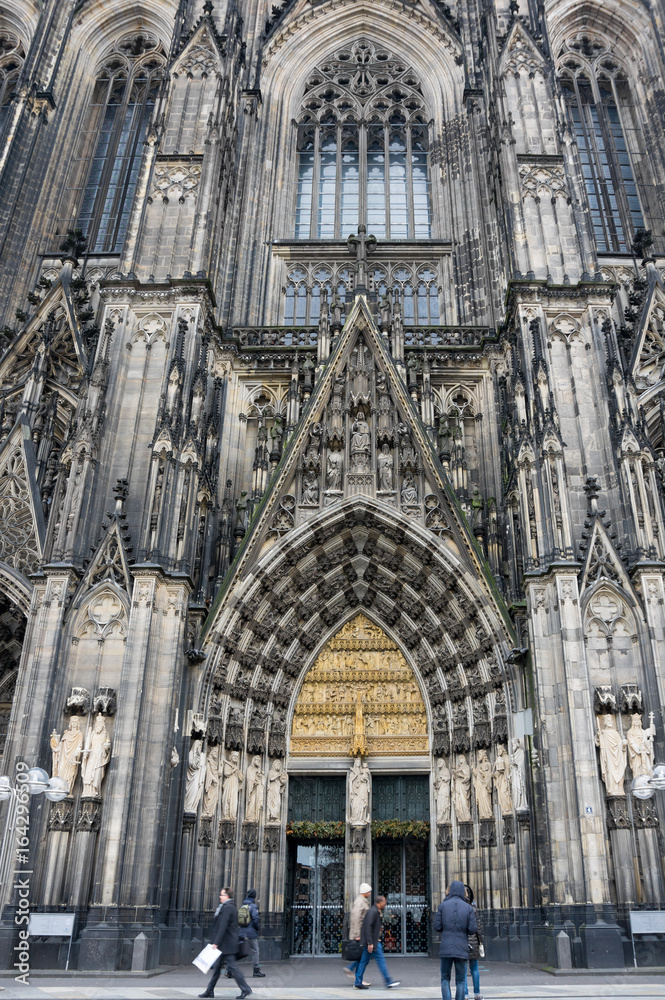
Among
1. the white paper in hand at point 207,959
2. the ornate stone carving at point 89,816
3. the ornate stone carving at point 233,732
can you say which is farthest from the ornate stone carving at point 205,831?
the white paper in hand at point 207,959

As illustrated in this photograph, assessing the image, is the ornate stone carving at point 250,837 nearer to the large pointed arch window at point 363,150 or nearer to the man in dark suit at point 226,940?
the man in dark suit at point 226,940

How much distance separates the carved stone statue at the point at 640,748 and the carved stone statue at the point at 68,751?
28.1 ft

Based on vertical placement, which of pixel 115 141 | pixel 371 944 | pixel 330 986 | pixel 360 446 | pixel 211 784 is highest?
pixel 115 141

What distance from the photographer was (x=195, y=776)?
46.8 feet

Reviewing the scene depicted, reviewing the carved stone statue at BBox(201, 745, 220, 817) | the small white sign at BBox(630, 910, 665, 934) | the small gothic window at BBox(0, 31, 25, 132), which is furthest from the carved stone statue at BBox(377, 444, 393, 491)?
the small gothic window at BBox(0, 31, 25, 132)

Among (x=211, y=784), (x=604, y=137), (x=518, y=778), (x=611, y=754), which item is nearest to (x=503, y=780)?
(x=518, y=778)

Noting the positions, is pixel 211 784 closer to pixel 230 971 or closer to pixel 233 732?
pixel 233 732

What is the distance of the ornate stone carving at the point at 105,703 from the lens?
13352mm

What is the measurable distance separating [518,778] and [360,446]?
707 centimetres

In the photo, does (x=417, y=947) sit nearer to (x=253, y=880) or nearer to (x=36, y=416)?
(x=253, y=880)

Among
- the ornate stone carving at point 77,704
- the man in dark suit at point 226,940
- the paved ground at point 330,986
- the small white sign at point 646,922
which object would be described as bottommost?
the paved ground at point 330,986

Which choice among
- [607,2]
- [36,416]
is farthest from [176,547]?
[607,2]

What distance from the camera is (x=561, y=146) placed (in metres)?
19.2

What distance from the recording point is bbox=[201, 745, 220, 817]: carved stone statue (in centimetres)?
1461
